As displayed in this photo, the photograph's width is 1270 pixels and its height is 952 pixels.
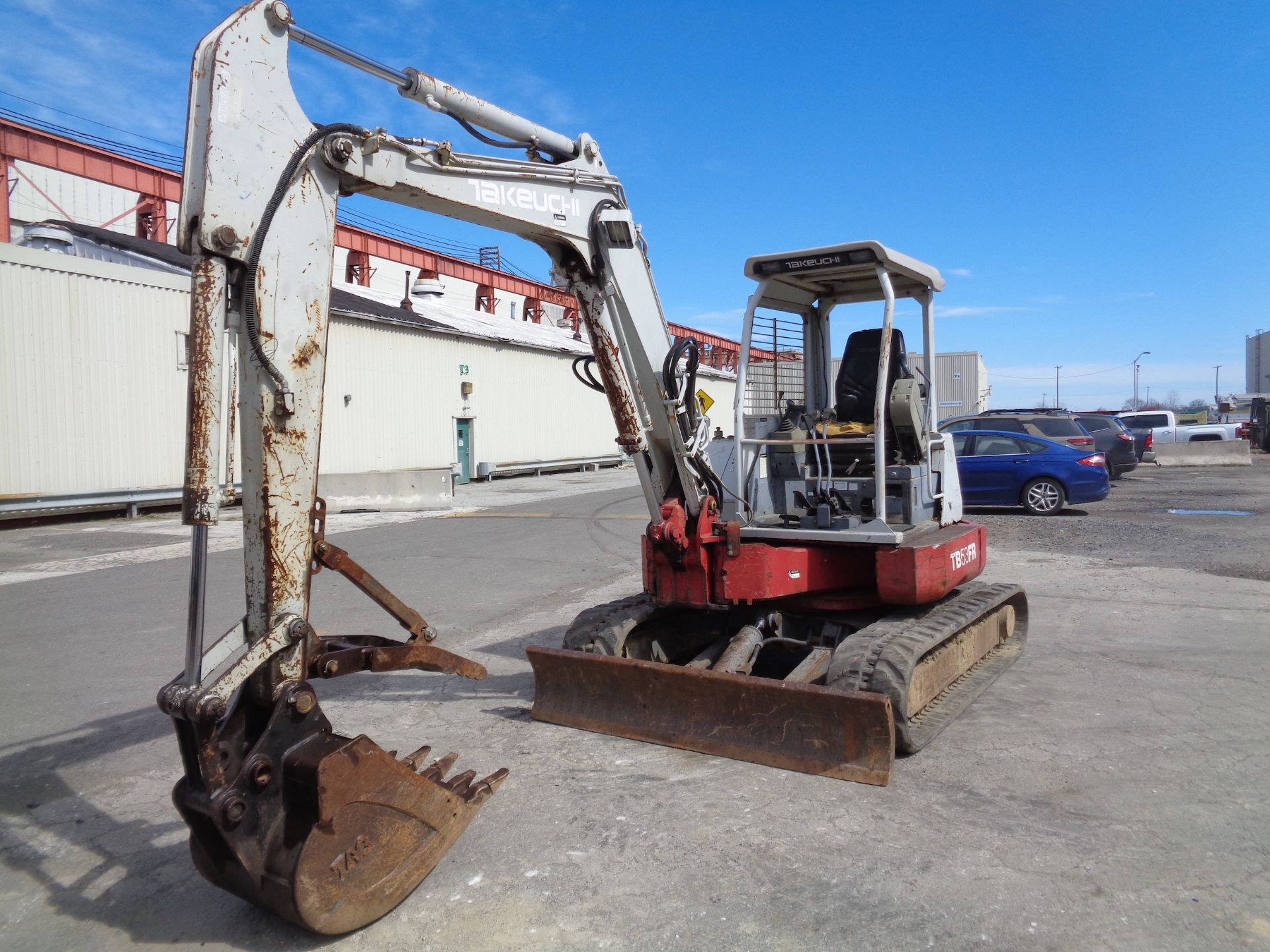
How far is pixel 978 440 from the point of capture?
16953mm

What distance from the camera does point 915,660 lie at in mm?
5055

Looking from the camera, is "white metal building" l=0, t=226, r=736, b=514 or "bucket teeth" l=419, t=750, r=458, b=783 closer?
"bucket teeth" l=419, t=750, r=458, b=783

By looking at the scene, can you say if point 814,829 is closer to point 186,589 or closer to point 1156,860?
point 1156,860

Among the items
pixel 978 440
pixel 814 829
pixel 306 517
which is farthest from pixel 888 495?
pixel 978 440

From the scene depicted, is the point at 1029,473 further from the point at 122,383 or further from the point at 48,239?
the point at 48,239

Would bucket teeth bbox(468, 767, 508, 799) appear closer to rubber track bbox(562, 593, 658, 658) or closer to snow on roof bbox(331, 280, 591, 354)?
rubber track bbox(562, 593, 658, 658)

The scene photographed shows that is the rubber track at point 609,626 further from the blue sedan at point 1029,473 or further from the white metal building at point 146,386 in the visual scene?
the white metal building at point 146,386

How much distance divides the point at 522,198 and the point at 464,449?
24.4m

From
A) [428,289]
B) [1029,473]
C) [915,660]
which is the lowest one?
A: [915,660]

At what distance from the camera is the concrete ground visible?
11.2 feet

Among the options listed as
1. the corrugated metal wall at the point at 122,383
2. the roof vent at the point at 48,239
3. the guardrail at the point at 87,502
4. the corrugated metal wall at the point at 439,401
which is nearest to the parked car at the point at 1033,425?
the corrugated metal wall at the point at 439,401

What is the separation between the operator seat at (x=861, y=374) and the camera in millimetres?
6527

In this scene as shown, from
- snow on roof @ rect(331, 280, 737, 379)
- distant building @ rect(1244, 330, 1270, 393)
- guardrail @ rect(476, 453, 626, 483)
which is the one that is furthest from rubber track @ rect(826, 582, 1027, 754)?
distant building @ rect(1244, 330, 1270, 393)

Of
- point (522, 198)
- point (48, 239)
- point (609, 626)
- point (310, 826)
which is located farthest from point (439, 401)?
point (310, 826)
